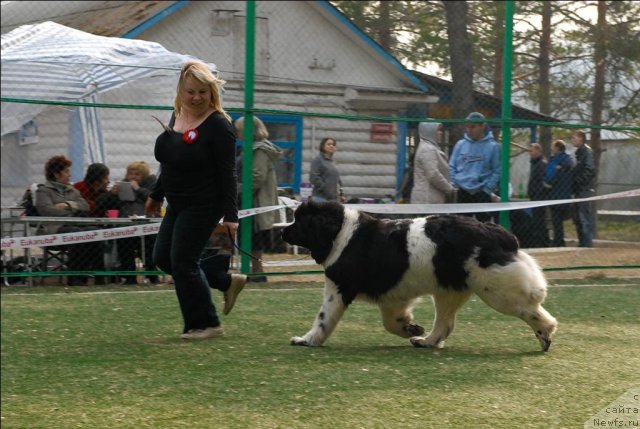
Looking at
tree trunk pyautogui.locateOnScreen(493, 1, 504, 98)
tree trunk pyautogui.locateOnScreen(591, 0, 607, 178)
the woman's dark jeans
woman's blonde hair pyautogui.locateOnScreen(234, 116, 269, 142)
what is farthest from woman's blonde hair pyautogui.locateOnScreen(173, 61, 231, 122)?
tree trunk pyautogui.locateOnScreen(591, 0, 607, 178)

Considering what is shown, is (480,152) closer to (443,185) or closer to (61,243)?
(443,185)

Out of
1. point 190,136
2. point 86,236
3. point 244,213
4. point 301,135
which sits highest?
point 301,135

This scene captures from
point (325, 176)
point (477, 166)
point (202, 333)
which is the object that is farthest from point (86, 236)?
point (477, 166)

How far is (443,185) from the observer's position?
1143 cm

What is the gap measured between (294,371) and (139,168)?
5.97 meters

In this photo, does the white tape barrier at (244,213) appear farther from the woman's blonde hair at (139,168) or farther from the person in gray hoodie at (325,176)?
the woman's blonde hair at (139,168)

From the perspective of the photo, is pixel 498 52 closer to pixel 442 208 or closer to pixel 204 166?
pixel 442 208

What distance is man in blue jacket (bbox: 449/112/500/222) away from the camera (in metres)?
11.5

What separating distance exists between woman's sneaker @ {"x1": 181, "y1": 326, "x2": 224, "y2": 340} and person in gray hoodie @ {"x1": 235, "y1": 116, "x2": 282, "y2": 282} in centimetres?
350

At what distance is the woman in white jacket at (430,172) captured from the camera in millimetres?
11445

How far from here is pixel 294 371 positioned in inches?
234

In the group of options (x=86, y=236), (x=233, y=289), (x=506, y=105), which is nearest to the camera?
(x=233, y=289)

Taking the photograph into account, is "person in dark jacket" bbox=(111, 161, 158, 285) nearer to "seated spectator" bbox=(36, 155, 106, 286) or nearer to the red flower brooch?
"seated spectator" bbox=(36, 155, 106, 286)

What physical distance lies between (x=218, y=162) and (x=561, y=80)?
677 centimetres
